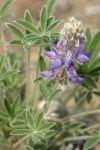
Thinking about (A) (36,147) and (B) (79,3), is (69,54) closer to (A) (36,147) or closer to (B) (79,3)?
(A) (36,147)


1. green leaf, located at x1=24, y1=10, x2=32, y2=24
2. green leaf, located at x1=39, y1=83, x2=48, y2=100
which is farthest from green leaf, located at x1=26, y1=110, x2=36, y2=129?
green leaf, located at x1=24, y1=10, x2=32, y2=24

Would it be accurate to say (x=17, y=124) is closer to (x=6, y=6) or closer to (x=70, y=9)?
(x=6, y=6)

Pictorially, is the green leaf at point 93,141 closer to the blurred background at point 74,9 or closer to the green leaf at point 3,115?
the green leaf at point 3,115

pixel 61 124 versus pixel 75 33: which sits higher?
pixel 75 33

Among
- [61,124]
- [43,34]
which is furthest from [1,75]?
[61,124]

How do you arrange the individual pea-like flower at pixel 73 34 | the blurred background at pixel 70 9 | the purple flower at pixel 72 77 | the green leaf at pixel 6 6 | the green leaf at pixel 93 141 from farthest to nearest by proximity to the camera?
the blurred background at pixel 70 9 < the green leaf at pixel 6 6 < the green leaf at pixel 93 141 < the purple flower at pixel 72 77 < the individual pea-like flower at pixel 73 34

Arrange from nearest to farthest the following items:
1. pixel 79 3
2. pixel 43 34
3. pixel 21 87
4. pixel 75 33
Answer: pixel 75 33 → pixel 43 34 → pixel 21 87 → pixel 79 3

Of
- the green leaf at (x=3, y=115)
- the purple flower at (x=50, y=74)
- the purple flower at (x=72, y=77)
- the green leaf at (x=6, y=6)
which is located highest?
the green leaf at (x=6, y=6)

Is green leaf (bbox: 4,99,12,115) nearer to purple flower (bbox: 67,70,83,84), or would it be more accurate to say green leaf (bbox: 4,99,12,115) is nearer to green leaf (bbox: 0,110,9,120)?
Answer: green leaf (bbox: 0,110,9,120)

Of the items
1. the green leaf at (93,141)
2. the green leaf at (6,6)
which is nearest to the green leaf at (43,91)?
the green leaf at (93,141)
